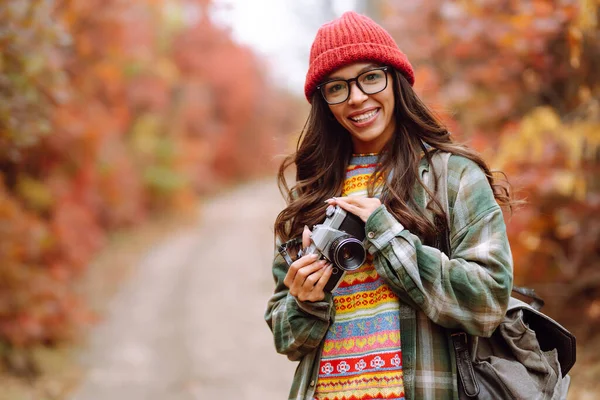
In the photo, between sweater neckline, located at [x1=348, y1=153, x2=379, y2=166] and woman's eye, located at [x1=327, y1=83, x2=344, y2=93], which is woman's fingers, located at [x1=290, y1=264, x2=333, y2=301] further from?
woman's eye, located at [x1=327, y1=83, x2=344, y2=93]

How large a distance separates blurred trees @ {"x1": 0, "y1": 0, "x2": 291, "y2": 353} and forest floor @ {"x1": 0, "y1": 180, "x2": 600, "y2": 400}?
55cm

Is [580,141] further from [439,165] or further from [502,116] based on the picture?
[439,165]

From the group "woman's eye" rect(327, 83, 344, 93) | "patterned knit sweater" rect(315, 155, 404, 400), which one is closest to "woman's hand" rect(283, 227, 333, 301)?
"patterned knit sweater" rect(315, 155, 404, 400)


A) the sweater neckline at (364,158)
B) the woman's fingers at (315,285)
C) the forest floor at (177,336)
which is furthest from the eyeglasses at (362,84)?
the forest floor at (177,336)

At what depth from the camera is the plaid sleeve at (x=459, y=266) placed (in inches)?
66.4

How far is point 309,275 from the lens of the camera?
1.85m

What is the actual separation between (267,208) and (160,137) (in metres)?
4.10

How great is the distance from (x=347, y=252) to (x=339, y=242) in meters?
0.05

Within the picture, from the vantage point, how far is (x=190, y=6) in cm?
1995

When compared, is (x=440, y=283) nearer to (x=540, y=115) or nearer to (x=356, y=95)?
(x=356, y=95)

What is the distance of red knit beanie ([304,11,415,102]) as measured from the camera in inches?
76.6

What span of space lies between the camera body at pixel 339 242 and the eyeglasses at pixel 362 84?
40cm

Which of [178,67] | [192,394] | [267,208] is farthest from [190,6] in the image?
[192,394]

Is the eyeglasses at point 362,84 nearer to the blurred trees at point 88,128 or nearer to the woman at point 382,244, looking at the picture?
→ the woman at point 382,244
